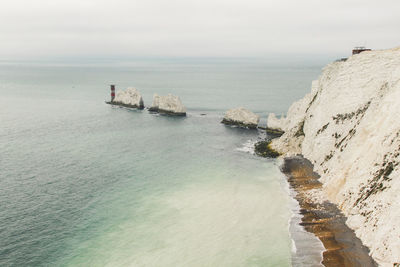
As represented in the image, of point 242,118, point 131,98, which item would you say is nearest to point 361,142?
point 242,118

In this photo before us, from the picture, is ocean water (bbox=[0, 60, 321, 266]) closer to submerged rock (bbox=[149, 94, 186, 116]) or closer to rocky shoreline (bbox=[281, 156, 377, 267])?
rocky shoreline (bbox=[281, 156, 377, 267])

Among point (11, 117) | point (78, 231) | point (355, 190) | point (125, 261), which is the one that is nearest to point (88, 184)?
point (78, 231)

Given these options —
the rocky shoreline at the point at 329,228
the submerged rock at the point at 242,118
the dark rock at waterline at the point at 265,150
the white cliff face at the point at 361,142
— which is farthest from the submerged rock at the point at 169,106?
the rocky shoreline at the point at 329,228

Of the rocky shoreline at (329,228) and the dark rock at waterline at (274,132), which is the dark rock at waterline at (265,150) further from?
the rocky shoreline at (329,228)

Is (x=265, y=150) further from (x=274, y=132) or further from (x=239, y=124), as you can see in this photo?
(x=239, y=124)

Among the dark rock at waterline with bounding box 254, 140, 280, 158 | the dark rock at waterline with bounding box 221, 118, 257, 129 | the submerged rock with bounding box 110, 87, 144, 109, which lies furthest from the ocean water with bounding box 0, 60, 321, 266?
the submerged rock with bounding box 110, 87, 144, 109

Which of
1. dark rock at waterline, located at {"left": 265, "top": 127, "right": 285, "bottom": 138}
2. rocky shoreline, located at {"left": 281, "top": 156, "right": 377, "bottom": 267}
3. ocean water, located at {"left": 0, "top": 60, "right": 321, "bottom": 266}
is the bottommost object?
ocean water, located at {"left": 0, "top": 60, "right": 321, "bottom": 266}
